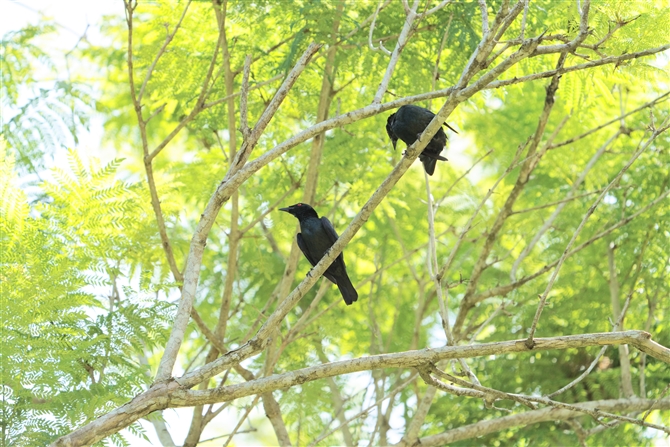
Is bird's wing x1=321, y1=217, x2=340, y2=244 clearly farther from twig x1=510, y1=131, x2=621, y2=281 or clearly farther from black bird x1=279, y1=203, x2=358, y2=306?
twig x1=510, y1=131, x2=621, y2=281

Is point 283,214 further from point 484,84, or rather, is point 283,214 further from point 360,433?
point 484,84

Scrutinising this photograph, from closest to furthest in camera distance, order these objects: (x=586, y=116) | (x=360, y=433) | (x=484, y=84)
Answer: (x=484, y=84) → (x=586, y=116) → (x=360, y=433)

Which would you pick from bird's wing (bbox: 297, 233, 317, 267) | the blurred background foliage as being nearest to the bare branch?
the blurred background foliage

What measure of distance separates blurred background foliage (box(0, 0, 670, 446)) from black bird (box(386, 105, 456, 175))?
0.27 metres

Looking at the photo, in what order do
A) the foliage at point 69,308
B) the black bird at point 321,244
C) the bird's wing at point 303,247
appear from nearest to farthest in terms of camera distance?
1. the foliage at point 69,308
2. the black bird at point 321,244
3. the bird's wing at point 303,247

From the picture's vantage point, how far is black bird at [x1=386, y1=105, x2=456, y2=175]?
605cm

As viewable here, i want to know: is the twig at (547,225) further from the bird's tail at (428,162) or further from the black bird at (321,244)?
the black bird at (321,244)

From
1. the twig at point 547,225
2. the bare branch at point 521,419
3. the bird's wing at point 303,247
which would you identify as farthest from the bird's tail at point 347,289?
the twig at point 547,225

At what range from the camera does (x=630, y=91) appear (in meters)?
7.67

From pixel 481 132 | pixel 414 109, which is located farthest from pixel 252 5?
pixel 481 132

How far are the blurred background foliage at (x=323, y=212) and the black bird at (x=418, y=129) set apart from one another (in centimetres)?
27

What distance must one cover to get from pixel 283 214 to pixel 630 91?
371cm

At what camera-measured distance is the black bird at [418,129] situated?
605 cm

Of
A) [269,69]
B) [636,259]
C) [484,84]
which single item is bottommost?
[484,84]
